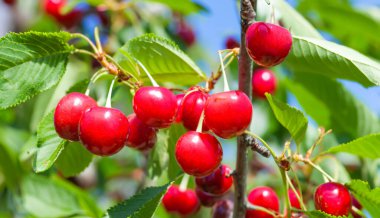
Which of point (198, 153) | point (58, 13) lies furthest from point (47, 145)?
point (58, 13)

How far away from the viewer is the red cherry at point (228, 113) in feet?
5.10

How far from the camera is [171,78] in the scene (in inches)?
80.9

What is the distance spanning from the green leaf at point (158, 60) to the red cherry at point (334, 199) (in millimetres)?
485

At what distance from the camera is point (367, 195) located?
175cm

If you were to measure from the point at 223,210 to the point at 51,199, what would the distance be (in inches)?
43.4

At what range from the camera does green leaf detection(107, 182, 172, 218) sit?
1697 millimetres

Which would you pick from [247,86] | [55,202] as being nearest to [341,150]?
[247,86]

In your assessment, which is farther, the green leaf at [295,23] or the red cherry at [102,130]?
the green leaf at [295,23]

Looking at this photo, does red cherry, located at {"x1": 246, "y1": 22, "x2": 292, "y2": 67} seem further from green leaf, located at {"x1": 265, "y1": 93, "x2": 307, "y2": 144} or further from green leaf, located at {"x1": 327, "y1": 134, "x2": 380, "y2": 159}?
green leaf, located at {"x1": 327, "y1": 134, "x2": 380, "y2": 159}

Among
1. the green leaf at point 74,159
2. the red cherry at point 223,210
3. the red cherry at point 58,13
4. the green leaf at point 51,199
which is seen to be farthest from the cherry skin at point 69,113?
the red cherry at point 58,13

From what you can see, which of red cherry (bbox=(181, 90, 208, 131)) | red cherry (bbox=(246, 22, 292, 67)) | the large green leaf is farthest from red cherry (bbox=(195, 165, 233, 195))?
the large green leaf

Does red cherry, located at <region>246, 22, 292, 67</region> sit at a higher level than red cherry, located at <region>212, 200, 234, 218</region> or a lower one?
higher

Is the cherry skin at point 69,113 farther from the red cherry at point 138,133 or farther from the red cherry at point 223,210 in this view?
the red cherry at point 223,210

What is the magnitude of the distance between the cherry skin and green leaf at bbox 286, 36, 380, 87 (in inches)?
23.5
